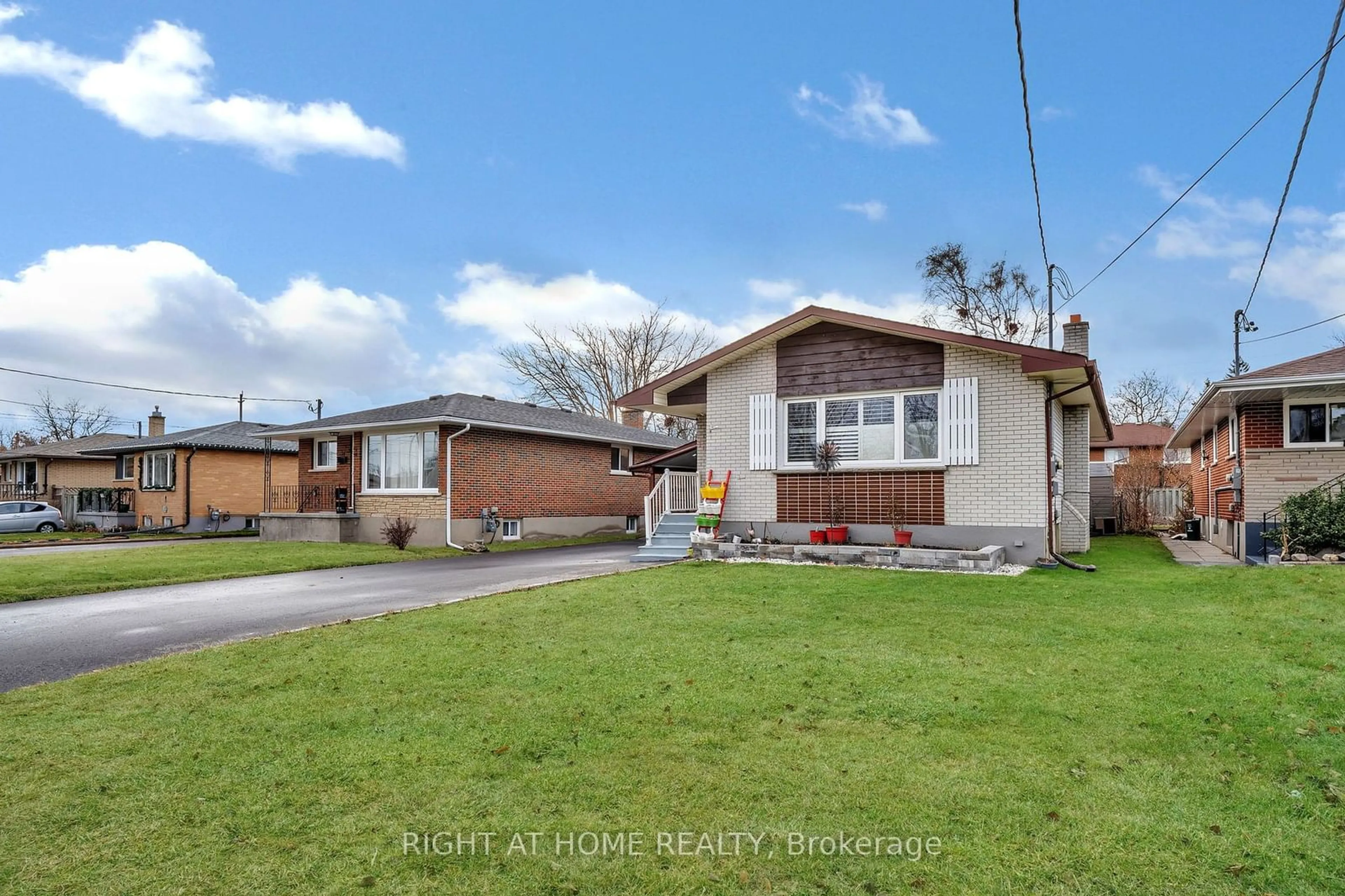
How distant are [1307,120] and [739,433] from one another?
29.7 feet

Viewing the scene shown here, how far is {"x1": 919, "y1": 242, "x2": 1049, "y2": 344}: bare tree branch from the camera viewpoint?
29.7m

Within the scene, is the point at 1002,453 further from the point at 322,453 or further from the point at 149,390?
the point at 149,390

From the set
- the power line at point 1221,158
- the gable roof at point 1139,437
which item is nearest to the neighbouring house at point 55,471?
the power line at point 1221,158

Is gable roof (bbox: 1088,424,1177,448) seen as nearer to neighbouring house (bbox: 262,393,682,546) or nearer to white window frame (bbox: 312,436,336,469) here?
neighbouring house (bbox: 262,393,682,546)

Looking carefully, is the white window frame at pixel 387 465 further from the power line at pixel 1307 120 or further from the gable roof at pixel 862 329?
the power line at pixel 1307 120

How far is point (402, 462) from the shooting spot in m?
20.0

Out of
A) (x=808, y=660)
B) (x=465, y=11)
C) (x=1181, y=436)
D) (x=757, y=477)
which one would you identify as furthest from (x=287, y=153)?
(x=1181, y=436)

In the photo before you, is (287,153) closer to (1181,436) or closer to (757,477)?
(757,477)

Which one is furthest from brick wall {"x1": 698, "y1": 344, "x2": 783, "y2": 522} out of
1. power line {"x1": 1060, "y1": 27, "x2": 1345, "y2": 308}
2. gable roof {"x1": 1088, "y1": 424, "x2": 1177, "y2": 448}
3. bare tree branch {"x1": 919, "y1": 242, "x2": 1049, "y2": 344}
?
gable roof {"x1": 1088, "y1": 424, "x2": 1177, "y2": 448}

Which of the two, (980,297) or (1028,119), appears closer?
(1028,119)

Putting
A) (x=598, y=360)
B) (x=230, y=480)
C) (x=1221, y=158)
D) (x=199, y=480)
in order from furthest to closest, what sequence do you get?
(x=598, y=360) → (x=230, y=480) → (x=199, y=480) → (x=1221, y=158)

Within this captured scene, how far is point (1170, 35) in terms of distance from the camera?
10.7 metres

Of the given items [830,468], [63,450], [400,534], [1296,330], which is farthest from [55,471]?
[1296,330]

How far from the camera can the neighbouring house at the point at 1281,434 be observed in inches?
481
